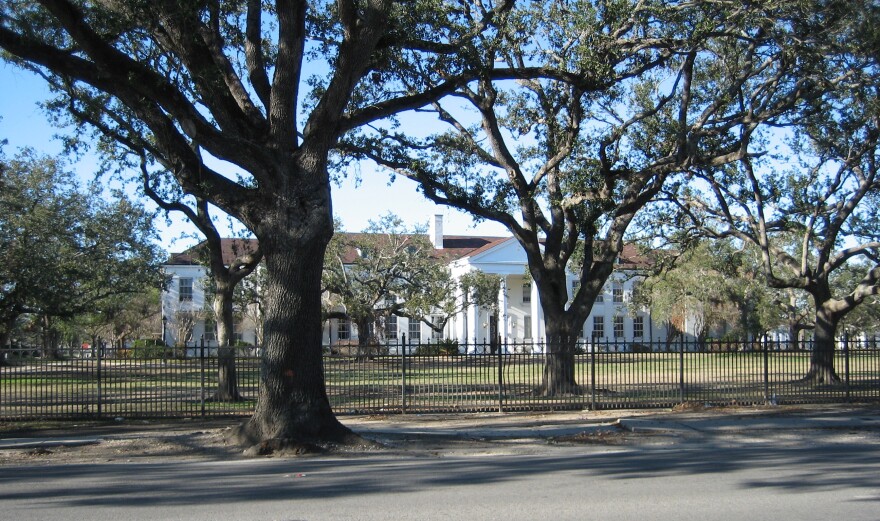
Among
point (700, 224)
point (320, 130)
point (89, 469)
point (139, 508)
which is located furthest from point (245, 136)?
point (700, 224)

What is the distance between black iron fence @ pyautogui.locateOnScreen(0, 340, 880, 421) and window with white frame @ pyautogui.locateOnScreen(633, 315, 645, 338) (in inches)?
1395

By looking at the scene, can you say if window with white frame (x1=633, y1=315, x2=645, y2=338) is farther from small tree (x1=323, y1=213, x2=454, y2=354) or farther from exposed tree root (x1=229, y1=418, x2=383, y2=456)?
exposed tree root (x1=229, y1=418, x2=383, y2=456)

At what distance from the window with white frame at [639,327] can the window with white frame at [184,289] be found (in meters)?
32.6

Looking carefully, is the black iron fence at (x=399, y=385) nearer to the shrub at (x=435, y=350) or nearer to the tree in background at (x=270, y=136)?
the shrub at (x=435, y=350)

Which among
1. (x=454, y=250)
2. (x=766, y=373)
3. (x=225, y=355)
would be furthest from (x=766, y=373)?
(x=454, y=250)

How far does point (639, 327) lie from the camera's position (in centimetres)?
5788

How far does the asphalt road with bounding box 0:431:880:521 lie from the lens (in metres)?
7.88

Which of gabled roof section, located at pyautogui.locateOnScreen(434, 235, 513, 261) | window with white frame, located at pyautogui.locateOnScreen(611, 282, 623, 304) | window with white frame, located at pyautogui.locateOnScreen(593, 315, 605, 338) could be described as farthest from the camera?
window with white frame, located at pyautogui.locateOnScreen(593, 315, 605, 338)

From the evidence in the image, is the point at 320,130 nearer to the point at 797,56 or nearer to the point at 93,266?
the point at 797,56

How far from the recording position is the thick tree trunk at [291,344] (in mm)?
12781

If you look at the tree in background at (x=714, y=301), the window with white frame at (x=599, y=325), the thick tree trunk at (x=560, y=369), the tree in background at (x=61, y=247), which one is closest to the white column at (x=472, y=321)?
the window with white frame at (x=599, y=325)

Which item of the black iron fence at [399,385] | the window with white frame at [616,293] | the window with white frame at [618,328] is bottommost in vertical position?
the window with white frame at [618,328]

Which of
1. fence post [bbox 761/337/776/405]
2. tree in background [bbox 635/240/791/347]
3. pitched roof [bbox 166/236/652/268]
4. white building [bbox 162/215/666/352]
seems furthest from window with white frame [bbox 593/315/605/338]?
fence post [bbox 761/337/776/405]

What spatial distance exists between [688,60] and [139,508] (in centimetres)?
1544
